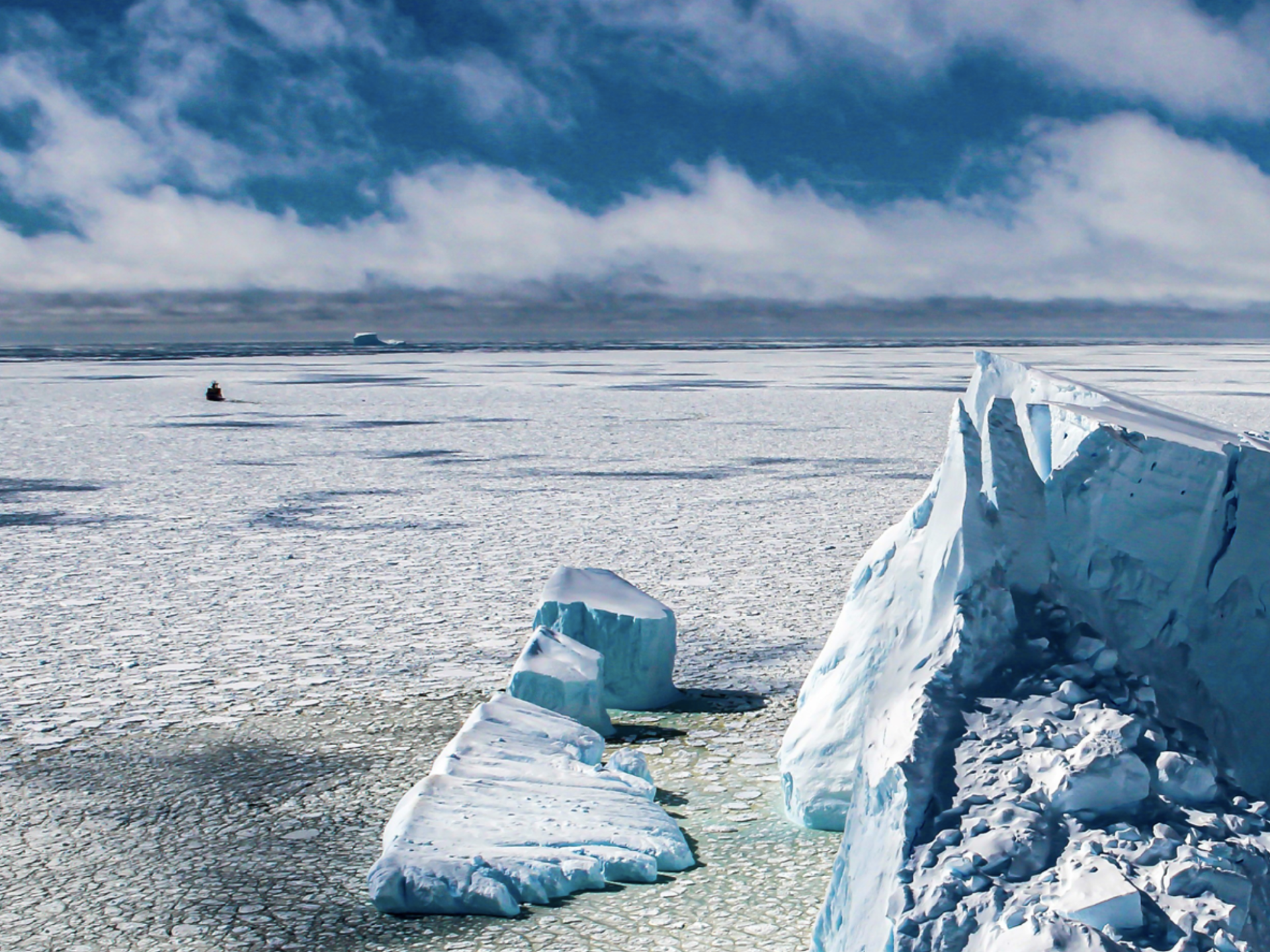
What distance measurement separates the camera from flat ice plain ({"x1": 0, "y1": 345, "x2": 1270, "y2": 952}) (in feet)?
6.98

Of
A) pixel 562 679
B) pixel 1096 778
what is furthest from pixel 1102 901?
pixel 562 679

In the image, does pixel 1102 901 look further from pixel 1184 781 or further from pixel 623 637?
pixel 623 637

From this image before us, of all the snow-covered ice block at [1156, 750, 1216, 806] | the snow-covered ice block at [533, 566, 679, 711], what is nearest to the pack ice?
the snow-covered ice block at [1156, 750, 1216, 806]

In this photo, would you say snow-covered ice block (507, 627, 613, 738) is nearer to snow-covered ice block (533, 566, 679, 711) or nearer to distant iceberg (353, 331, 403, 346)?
snow-covered ice block (533, 566, 679, 711)

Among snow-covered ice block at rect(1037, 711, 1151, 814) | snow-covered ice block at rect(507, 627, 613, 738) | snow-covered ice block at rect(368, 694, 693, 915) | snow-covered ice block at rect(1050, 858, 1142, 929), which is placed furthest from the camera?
snow-covered ice block at rect(507, 627, 613, 738)

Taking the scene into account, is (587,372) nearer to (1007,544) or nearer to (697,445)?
(697,445)

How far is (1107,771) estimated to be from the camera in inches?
65.1

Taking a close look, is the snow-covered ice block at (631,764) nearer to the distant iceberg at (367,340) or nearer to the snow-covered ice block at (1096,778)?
the snow-covered ice block at (1096,778)

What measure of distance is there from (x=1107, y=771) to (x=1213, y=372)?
103ft

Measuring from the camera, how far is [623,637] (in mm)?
3246

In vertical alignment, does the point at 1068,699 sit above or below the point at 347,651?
above

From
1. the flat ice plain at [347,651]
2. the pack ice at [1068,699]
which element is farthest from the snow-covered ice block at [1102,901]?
the flat ice plain at [347,651]

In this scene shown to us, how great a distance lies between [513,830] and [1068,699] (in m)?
1.06

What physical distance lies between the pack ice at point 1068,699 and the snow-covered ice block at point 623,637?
99 cm
